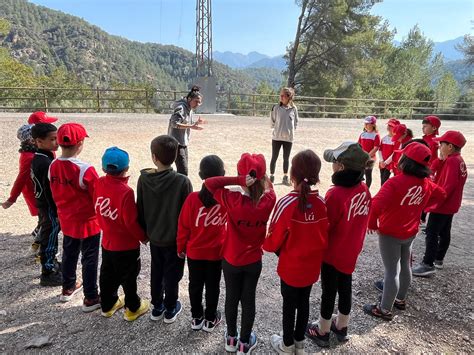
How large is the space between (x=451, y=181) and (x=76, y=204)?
348cm

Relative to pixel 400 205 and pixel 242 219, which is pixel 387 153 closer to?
pixel 400 205

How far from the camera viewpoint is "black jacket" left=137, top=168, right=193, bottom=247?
2.34 meters

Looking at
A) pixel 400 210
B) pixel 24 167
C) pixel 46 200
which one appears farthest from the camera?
pixel 24 167

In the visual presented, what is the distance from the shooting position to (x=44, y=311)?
8.81ft

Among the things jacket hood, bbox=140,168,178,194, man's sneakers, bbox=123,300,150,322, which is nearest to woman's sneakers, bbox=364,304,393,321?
man's sneakers, bbox=123,300,150,322

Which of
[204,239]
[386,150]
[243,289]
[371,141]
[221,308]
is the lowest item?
[221,308]

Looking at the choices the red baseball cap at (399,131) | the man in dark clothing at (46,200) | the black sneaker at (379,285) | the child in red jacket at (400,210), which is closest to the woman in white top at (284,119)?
the red baseball cap at (399,131)

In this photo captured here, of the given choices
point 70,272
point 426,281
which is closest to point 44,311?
point 70,272

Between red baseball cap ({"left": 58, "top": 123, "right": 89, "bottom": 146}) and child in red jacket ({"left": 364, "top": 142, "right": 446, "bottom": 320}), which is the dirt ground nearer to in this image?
child in red jacket ({"left": 364, "top": 142, "right": 446, "bottom": 320})

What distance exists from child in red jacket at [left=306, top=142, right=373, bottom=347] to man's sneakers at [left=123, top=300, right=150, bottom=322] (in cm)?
→ 142

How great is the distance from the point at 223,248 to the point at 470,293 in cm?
262

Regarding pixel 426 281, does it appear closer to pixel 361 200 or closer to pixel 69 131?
pixel 361 200

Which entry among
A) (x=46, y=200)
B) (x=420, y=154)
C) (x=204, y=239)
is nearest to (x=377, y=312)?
(x=420, y=154)

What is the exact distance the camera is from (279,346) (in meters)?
2.38
